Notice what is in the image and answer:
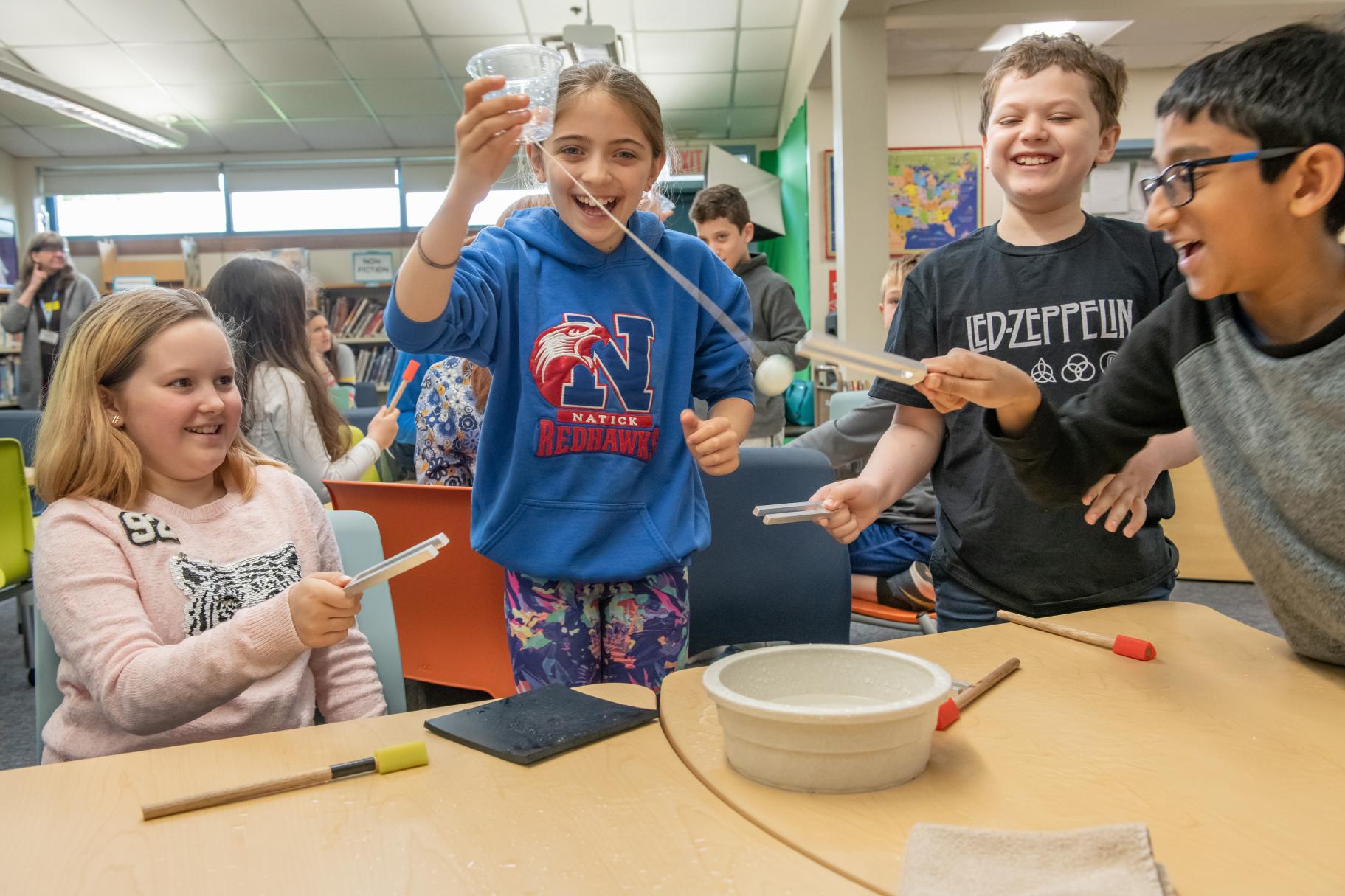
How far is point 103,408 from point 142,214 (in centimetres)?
877

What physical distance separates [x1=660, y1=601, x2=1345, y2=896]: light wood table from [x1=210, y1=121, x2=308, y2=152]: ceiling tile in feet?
27.2

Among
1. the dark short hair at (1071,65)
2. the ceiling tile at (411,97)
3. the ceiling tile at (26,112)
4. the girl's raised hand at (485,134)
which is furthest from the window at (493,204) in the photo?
the ceiling tile at (26,112)

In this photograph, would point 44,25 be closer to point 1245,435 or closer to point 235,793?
point 235,793

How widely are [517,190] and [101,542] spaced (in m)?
1.24

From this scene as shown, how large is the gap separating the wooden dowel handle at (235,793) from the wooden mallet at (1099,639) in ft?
2.85

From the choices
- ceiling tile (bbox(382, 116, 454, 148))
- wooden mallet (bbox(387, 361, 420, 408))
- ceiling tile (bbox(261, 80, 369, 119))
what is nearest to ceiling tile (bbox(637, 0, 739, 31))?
ceiling tile (bbox(382, 116, 454, 148))

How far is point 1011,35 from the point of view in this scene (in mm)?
6230

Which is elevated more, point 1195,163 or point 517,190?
point 517,190

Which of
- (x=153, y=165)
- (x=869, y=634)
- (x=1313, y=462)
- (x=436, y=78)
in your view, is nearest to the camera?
(x=1313, y=462)

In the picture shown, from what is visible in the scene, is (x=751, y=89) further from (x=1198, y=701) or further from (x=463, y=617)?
(x=1198, y=701)

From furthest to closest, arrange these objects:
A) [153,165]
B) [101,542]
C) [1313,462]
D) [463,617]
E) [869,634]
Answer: [153,165]
[869,634]
[463,617]
[101,542]
[1313,462]

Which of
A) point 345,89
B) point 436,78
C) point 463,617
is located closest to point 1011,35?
point 436,78

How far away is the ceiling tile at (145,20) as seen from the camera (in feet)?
20.5

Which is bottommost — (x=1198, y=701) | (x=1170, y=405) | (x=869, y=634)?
(x=869, y=634)
